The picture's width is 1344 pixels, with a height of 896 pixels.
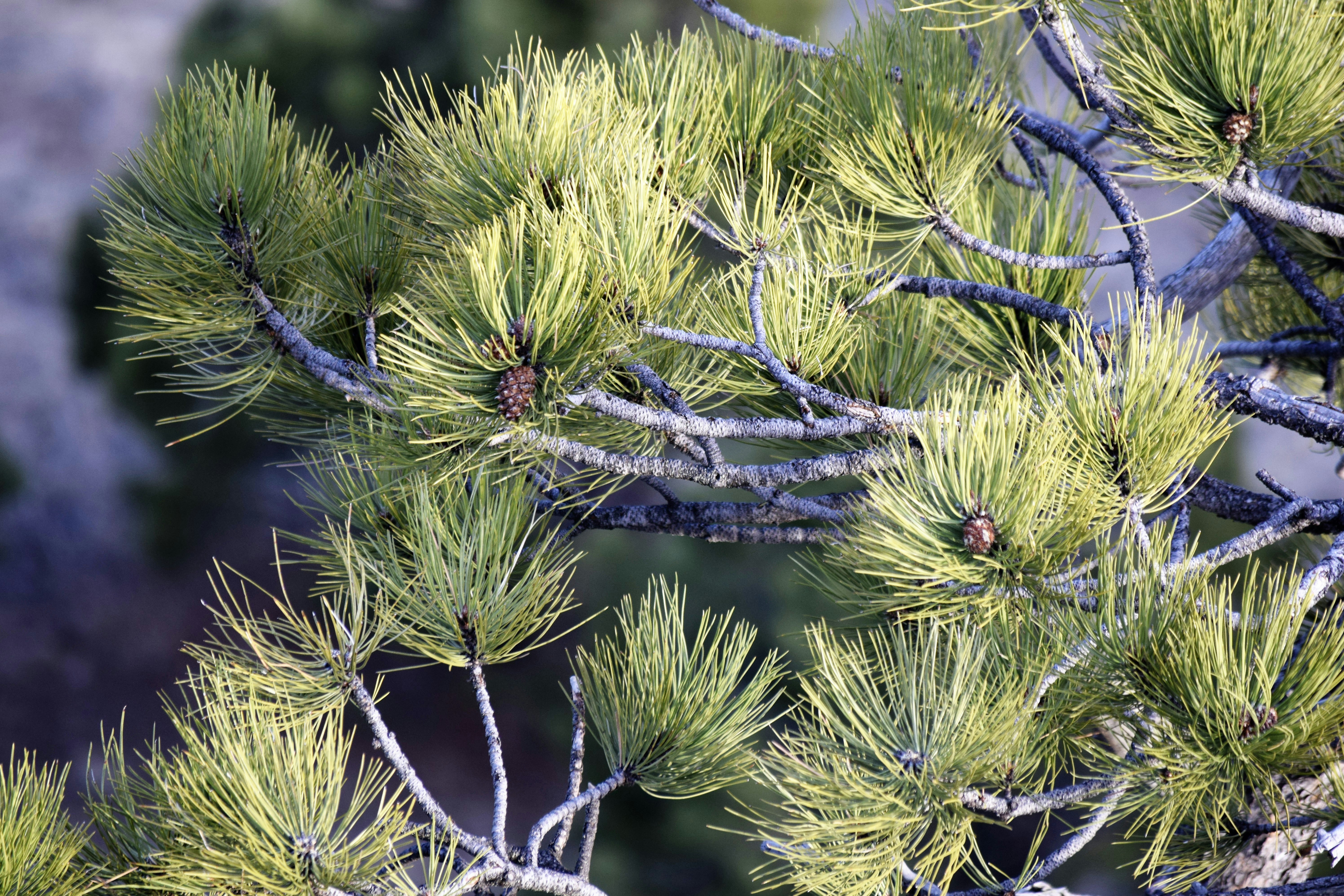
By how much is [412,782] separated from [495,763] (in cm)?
6

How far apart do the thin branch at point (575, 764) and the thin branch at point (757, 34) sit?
18.2 inches

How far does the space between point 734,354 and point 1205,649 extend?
286 millimetres

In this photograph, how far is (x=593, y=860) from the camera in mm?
2062

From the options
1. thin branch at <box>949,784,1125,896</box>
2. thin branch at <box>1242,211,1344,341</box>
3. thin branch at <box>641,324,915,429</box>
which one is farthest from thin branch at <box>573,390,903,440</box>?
thin branch at <box>1242,211,1344,341</box>

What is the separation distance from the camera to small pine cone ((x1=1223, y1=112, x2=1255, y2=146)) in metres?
0.38

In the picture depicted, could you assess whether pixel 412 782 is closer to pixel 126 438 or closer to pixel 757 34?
pixel 757 34

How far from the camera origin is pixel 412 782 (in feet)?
1.48

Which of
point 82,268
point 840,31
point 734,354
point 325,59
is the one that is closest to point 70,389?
point 82,268

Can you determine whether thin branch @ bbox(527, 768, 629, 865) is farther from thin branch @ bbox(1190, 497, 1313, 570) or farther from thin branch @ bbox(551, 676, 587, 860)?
thin branch @ bbox(1190, 497, 1313, 570)

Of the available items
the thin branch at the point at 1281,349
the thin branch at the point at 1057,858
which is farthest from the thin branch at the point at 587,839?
the thin branch at the point at 1281,349

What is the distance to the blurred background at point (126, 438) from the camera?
7.86 ft

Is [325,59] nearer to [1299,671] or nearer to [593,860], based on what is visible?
[593,860]

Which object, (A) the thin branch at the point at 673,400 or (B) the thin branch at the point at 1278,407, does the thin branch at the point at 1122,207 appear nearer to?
(B) the thin branch at the point at 1278,407

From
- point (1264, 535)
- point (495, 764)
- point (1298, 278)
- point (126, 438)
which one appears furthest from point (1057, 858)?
point (126, 438)
